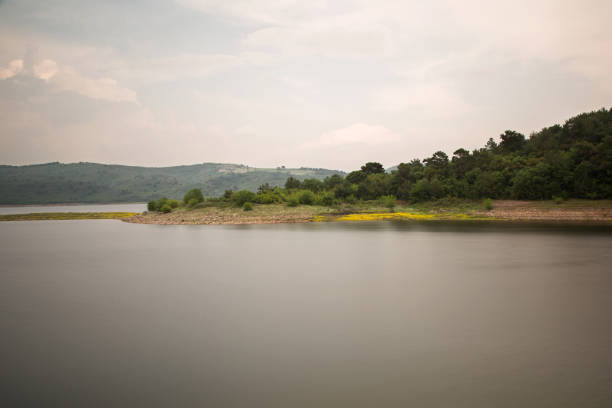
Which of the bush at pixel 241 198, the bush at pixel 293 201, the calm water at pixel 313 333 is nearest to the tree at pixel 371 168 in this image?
the bush at pixel 293 201

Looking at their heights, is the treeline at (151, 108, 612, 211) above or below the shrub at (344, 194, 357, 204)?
above

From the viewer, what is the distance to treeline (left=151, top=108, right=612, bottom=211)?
49594mm

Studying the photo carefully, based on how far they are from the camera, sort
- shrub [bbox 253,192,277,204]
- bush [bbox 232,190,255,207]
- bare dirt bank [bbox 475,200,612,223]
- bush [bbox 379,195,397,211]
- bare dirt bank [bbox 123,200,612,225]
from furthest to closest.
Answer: shrub [bbox 253,192,277,204], bush [bbox 379,195,397,211], bush [bbox 232,190,255,207], bare dirt bank [bbox 123,200,612,225], bare dirt bank [bbox 475,200,612,223]

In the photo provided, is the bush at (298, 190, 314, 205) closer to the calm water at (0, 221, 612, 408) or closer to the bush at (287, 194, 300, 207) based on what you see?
the bush at (287, 194, 300, 207)

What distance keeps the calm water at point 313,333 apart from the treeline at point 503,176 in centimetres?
3550

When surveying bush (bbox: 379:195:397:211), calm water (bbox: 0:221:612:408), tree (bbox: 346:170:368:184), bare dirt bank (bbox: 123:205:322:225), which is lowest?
calm water (bbox: 0:221:612:408)

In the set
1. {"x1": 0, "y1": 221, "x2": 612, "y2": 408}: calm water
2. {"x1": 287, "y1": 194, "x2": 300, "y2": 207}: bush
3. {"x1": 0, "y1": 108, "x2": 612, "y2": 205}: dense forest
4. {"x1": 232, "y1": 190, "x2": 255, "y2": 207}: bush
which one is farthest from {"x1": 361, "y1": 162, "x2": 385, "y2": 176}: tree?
{"x1": 0, "y1": 221, "x2": 612, "y2": 408}: calm water

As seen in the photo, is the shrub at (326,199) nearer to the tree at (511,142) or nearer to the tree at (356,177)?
the tree at (356,177)

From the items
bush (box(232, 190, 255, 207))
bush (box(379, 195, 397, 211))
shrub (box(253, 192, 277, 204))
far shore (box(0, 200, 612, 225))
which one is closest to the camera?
far shore (box(0, 200, 612, 225))

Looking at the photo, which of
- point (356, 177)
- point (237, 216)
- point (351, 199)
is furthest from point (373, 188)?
point (237, 216)

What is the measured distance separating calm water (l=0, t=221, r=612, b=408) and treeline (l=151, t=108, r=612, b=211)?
3550 cm

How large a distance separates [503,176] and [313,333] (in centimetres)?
5641

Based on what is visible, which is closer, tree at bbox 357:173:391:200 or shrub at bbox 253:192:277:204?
shrub at bbox 253:192:277:204

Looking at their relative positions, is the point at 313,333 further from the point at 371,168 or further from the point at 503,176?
the point at 371,168
